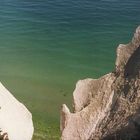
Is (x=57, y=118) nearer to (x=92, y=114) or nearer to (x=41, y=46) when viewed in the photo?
(x=92, y=114)

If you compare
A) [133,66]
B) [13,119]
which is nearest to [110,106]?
[133,66]

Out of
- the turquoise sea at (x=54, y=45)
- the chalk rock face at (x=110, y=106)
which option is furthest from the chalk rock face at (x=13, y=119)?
the turquoise sea at (x=54, y=45)

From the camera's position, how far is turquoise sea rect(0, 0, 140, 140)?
21891 millimetres

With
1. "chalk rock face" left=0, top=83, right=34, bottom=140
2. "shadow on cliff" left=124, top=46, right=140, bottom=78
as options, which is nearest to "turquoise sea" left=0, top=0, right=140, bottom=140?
"chalk rock face" left=0, top=83, right=34, bottom=140

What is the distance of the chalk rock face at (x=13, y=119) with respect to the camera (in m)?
15.1

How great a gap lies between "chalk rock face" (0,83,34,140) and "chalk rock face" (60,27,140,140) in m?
1.56

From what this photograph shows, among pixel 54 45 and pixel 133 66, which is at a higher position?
pixel 133 66

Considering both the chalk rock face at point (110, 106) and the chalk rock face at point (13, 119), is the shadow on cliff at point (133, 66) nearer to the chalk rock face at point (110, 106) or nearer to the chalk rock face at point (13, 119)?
the chalk rock face at point (110, 106)

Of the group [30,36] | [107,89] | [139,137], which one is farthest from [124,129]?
[30,36]

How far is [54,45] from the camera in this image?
28.1m

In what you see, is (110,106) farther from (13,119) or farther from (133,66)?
(13,119)

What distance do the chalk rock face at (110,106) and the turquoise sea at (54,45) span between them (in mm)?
3402

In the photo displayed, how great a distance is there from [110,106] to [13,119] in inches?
133

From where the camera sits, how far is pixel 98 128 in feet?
46.6
